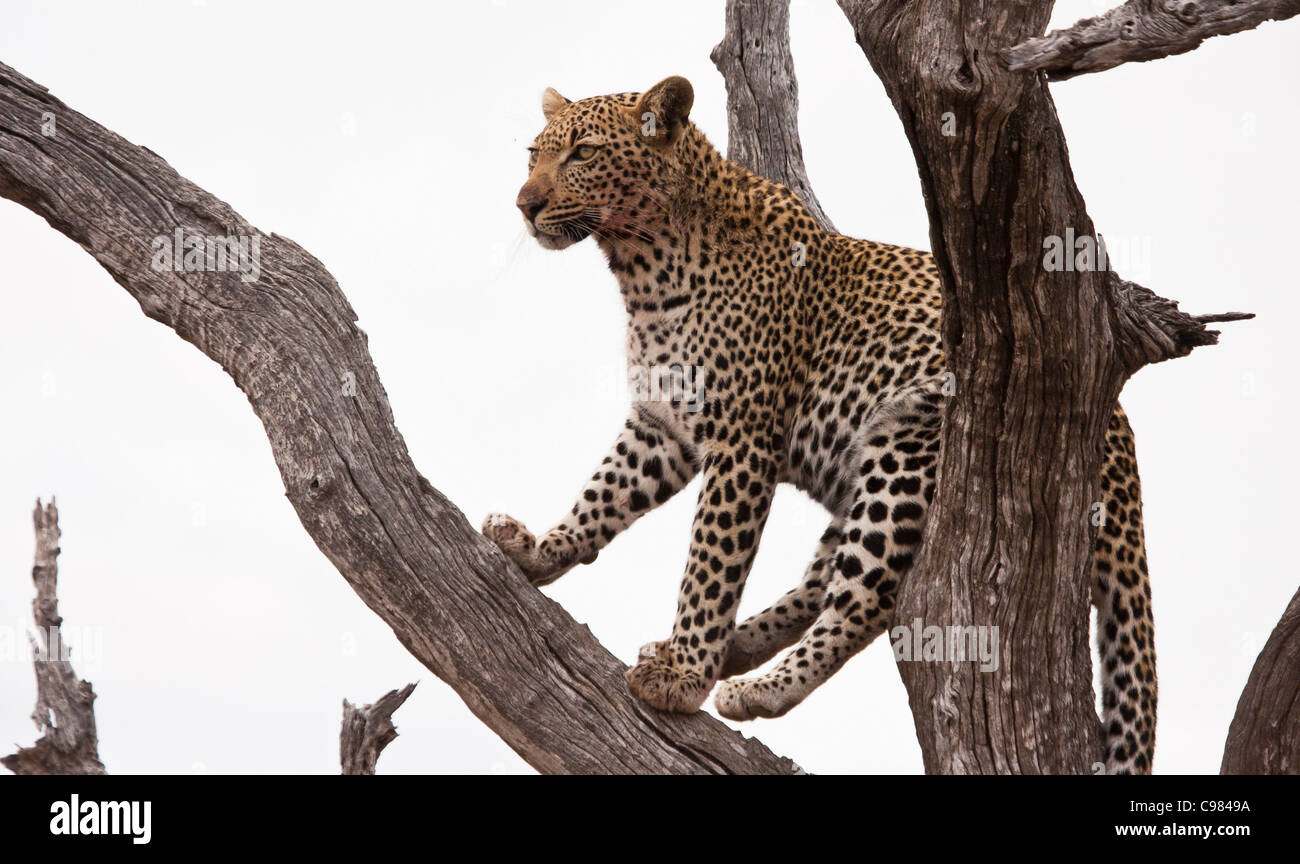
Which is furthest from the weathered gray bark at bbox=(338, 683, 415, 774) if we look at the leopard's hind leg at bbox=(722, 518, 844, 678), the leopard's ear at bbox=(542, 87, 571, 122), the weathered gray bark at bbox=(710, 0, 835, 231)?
the weathered gray bark at bbox=(710, 0, 835, 231)

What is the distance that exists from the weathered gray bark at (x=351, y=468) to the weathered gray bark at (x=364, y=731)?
36 cm

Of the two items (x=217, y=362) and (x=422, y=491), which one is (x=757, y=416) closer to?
(x=422, y=491)

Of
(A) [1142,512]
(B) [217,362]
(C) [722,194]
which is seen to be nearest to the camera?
(B) [217,362]

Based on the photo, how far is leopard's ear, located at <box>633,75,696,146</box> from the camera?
8.11 meters

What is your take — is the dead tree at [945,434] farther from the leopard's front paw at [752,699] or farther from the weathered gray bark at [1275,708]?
the weathered gray bark at [1275,708]

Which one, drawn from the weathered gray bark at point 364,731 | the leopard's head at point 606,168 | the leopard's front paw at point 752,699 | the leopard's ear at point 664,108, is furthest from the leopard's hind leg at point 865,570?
the leopard's ear at point 664,108

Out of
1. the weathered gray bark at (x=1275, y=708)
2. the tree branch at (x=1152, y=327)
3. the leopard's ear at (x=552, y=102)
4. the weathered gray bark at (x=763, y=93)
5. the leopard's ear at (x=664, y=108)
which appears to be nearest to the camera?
the tree branch at (x=1152, y=327)

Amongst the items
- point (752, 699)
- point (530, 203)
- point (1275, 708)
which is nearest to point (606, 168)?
point (530, 203)

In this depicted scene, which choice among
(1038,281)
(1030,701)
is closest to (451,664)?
(1030,701)

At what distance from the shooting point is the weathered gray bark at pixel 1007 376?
524 centimetres

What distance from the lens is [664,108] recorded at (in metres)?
8.16

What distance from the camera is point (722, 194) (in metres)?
8.34

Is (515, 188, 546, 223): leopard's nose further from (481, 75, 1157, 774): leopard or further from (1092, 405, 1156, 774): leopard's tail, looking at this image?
(1092, 405, 1156, 774): leopard's tail
